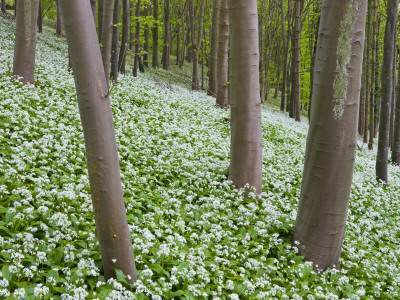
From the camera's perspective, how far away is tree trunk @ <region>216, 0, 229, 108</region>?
44.8 feet

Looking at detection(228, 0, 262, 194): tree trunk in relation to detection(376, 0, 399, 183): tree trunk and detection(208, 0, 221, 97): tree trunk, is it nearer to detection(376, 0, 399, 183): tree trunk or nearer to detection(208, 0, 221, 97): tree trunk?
Result: detection(376, 0, 399, 183): tree trunk

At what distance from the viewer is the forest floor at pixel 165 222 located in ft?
11.7

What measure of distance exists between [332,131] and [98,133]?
3196 millimetres

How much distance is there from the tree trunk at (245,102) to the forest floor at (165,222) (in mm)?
510

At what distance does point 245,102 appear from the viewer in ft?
21.2

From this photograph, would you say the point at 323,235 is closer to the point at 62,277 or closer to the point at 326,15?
the point at 326,15

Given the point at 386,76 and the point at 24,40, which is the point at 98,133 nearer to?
the point at 24,40

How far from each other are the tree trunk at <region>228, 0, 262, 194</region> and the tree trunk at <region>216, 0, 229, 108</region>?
7659 mm

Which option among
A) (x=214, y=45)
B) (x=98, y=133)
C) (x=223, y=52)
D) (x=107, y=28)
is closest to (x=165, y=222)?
(x=98, y=133)

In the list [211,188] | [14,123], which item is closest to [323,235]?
[211,188]

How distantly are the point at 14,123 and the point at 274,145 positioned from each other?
25.9ft

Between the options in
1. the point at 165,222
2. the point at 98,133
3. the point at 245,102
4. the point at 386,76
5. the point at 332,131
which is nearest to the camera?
the point at 98,133

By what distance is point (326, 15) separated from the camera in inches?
181

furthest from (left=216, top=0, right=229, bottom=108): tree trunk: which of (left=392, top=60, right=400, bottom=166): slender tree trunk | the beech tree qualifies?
the beech tree
